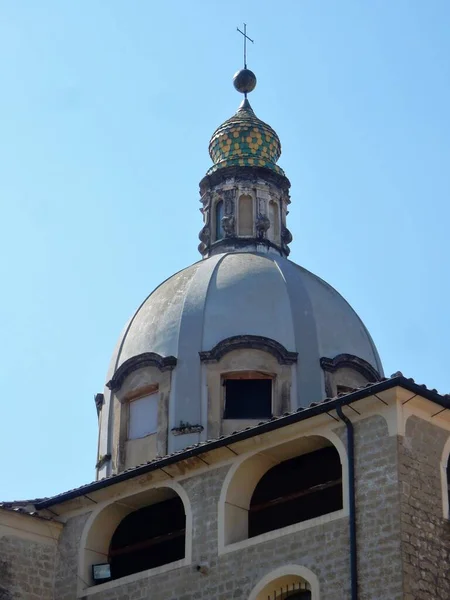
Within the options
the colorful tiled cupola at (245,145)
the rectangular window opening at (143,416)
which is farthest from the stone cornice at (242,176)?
the rectangular window opening at (143,416)

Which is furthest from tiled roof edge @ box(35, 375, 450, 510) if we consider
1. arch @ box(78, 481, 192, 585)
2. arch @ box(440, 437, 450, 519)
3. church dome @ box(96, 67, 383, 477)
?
church dome @ box(96, 67, 383, 477)

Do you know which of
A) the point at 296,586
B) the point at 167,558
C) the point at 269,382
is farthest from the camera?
the point at 269,382

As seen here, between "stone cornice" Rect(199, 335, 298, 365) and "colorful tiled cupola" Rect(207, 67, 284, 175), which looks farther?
"colorful tiled cupola" Rect(207, 67, 284, 175)

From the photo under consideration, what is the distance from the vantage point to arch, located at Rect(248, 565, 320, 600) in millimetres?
22984

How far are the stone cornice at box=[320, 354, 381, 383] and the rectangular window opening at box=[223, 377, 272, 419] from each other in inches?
55.3

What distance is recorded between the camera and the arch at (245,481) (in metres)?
24.7

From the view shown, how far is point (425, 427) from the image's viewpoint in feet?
77.4

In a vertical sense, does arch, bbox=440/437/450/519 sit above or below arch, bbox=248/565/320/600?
above

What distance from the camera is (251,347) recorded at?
3288cm

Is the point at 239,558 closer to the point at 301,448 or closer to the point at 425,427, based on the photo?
the point at 301,448

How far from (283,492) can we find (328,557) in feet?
10.7

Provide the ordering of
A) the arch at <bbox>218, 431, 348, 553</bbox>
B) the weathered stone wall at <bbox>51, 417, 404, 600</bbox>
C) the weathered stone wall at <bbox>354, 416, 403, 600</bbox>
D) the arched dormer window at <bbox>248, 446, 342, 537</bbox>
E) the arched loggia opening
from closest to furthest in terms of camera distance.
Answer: the weathered stone wall at <bbox>354, 416, 403, 600</bbox> → the weathered stone wall at <bbox>51, 417, 404, 600</bbox> → the arch at <bbox>218, 431, 348, 553</bbox> → the arched dormer window at <bbox>248, 446, 342, 537</bbox> → the arched loggia opening

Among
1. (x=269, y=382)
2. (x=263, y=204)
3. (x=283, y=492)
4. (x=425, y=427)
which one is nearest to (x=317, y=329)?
(x=269, y=382)

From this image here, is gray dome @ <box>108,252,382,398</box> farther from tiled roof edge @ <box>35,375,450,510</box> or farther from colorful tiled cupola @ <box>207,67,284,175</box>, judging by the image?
tiled roof edge @ <box>35,375,450,510</box>
